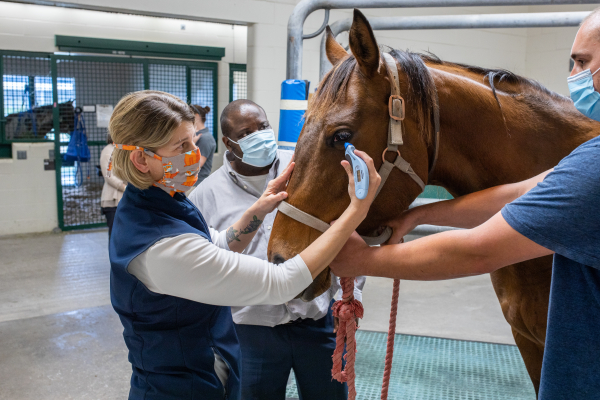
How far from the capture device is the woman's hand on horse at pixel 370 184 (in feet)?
3.27

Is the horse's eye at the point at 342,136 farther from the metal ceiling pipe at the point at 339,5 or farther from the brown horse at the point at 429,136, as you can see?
A: the metal ceiling pipe at the point at 339,5

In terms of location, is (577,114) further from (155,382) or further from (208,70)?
(208,70)

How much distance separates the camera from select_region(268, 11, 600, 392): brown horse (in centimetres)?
106

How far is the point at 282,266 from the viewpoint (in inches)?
43.6

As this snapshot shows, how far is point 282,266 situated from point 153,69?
636cm

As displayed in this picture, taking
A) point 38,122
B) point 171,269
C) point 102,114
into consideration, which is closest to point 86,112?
point 102,114

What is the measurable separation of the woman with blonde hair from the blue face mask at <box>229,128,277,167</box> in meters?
0.60

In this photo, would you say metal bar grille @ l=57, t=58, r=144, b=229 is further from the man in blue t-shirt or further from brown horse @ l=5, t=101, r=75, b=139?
the man in blue t-shirt

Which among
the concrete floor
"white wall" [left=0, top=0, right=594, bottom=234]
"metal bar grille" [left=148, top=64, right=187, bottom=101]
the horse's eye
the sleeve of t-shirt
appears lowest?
the concrete floor

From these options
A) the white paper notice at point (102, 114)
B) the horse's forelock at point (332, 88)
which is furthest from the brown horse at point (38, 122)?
the horse's forelock at point (332, 88)

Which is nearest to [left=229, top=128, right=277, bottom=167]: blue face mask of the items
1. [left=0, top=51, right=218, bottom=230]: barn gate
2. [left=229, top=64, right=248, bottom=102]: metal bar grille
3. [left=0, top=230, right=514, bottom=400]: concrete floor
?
[left=0, top=230, right=514, bottom=400]: concrete floor

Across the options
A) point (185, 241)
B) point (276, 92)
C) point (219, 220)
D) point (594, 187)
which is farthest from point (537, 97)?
point (276, 92)

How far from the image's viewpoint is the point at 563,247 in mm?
790

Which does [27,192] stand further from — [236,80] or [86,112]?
[236,80]
